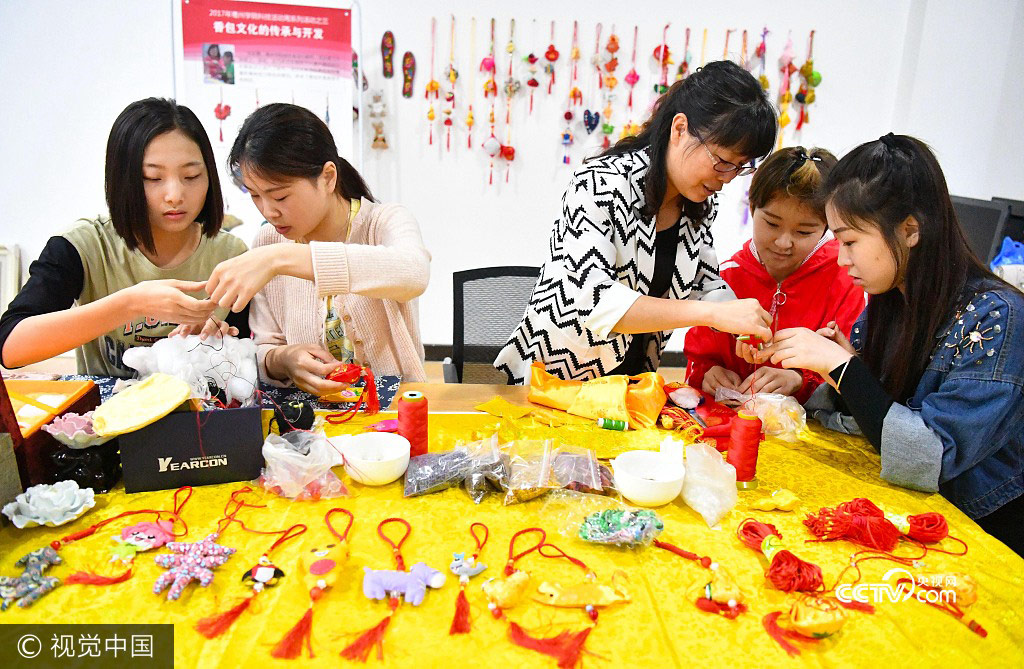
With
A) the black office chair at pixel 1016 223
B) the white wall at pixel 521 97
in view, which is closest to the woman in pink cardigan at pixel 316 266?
the white wall at pixel 521 97

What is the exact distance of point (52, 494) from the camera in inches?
42.0

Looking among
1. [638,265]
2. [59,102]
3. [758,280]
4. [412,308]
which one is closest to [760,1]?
[758,280]

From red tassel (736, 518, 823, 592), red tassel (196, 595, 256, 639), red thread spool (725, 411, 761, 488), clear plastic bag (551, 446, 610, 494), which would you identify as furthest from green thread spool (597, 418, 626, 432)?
red tassel (196, 595, 256, 639)

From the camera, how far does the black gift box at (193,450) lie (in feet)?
3.79

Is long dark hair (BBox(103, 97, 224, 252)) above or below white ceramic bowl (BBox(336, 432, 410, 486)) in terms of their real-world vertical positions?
above

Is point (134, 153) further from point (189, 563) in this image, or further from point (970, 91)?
point (970, 91)

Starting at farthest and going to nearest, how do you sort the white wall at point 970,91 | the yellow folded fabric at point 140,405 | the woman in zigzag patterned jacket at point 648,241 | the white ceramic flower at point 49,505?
the white wall at point 970,91 < the woman in zigzag patterned jacket at point 648,241 < the yellow folded fabric at point 140,405 < the white ceramic flower at point 49,505

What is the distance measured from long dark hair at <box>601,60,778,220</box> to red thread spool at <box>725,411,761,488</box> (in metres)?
0.64

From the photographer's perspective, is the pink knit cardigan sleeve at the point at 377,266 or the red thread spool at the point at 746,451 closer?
the red thread spool at the point at 746,451

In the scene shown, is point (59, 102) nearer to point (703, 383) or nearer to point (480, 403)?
point (480, 403)

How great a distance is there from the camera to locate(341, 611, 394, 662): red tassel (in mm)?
818

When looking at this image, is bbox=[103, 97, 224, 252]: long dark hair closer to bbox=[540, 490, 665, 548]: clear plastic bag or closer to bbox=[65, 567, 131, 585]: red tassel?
bbox=[65, 567, 131, 585]: red tassel

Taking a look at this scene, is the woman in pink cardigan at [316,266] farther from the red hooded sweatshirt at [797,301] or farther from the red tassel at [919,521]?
the red tassel at [919,521]

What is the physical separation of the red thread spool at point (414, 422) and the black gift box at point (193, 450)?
0.87ft
